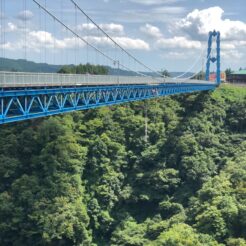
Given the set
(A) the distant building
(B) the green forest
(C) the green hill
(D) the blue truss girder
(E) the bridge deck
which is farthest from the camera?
(A) the distant building

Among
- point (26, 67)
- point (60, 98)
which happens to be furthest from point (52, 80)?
point (26, 67)

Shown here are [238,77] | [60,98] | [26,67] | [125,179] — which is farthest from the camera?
[238,77]

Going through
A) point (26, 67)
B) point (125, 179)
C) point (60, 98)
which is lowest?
point (125, 179)

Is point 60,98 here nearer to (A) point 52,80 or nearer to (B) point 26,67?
(A) point 52,80

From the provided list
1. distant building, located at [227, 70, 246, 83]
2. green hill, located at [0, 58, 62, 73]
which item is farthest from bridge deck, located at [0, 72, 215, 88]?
distant building, located at [227, 70, 246, 83]

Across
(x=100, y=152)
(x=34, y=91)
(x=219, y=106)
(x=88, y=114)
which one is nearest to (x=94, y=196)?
(x=100, y=152)

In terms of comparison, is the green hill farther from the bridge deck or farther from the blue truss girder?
the blue truss girder

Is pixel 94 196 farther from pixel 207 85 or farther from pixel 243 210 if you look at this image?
pixel 207 85
